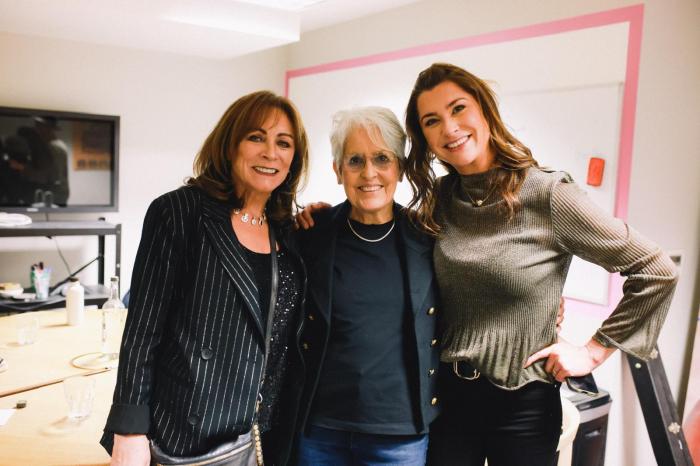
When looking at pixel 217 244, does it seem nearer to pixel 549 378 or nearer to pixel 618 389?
pixel 549 378

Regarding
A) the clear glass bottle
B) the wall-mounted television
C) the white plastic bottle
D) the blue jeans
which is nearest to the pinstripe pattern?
the blue jeans

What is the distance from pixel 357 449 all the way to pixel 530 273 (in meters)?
0.60

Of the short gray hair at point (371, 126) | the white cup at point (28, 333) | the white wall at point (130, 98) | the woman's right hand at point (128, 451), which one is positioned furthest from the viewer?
the white wall at point (130, 98)

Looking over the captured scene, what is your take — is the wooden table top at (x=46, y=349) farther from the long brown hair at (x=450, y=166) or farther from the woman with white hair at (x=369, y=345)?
the long brown hair at (x=450, y=166)

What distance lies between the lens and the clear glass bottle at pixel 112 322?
2078mm

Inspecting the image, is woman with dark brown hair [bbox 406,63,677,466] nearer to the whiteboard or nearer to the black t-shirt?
the black t-shirt

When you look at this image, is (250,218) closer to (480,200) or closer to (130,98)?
(480,200)

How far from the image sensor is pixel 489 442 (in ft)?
4.46

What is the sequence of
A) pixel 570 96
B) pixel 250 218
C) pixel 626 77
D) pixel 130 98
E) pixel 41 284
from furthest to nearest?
pixel 130 98 → pixel 41 284 → pixel 570 96 → pixel 626 77 → pixel 250 218

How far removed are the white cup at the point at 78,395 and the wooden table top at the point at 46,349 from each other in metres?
0.35

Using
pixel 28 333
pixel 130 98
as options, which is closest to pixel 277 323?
pixel 28 333

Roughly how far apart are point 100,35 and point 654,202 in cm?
358

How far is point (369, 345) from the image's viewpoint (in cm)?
133

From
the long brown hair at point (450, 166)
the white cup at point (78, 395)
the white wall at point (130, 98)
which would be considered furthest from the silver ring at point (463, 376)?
the white wall at point (130, 98)
